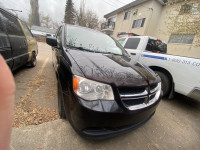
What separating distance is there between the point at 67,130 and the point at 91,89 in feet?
2.92

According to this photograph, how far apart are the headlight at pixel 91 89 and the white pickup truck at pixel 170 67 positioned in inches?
67.1

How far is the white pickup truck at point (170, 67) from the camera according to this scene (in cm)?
211

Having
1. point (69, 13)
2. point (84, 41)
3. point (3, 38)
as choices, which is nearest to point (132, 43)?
point (84, 41)

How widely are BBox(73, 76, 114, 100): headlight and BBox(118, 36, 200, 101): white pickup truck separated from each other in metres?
1.70

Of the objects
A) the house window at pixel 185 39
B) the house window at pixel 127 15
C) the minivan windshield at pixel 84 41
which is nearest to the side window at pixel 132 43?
the minivan windshield at pixel 84 41

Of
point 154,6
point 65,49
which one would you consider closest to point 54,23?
point 154,6

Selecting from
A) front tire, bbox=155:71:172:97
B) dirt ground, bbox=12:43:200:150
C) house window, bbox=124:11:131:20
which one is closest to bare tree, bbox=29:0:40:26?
house window, bbox=124:11:131:20

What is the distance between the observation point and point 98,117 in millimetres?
1006

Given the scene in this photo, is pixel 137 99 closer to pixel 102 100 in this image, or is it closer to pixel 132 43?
pixel 102 100

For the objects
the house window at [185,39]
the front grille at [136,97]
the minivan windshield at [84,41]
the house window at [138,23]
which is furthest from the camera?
the house window at [138,23]

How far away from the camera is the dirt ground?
1304mm

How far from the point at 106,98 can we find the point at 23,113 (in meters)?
1.55

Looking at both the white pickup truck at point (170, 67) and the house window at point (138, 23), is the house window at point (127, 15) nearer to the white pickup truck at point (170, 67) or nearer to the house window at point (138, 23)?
the house window at point (138, 23)

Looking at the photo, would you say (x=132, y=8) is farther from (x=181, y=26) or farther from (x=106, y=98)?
(x=106, y=98)
